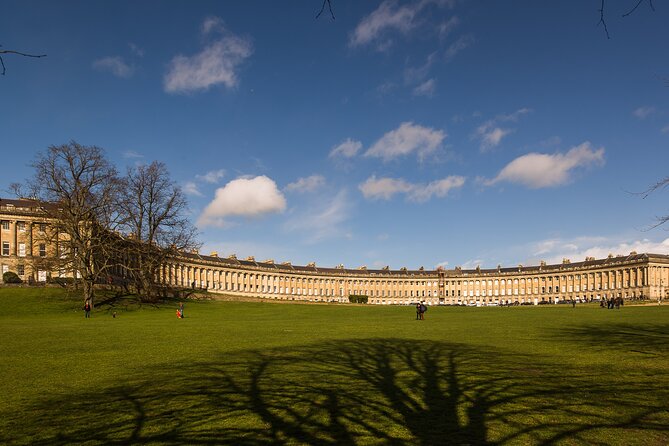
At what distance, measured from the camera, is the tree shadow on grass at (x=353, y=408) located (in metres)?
7.54

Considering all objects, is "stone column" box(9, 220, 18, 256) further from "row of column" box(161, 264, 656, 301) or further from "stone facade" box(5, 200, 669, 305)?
"row of column" box(161, 264, 656, 301)

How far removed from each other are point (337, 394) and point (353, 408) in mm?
1188

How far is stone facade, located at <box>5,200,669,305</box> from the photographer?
5207 inches

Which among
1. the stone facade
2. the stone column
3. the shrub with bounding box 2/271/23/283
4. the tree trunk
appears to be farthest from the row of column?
the tree trunk

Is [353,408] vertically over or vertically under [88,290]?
over

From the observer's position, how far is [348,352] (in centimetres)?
1720

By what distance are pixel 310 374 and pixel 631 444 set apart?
7.54m

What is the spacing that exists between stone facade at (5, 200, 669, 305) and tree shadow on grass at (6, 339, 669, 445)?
87557mm

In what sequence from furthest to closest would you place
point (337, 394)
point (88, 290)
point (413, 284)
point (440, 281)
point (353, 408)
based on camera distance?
point (413, 284)
point (440, 281)
point (88, 290)
point (337, 394)
point (353, 408)

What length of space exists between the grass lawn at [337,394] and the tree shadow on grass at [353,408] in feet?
0.11

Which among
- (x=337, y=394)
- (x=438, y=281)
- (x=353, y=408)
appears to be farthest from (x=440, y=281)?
(x=353, y=408)

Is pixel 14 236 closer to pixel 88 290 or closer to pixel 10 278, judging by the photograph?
pixel 10 278

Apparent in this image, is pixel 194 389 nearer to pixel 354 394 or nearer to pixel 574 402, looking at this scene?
pixel 354 394

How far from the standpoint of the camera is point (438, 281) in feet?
589
